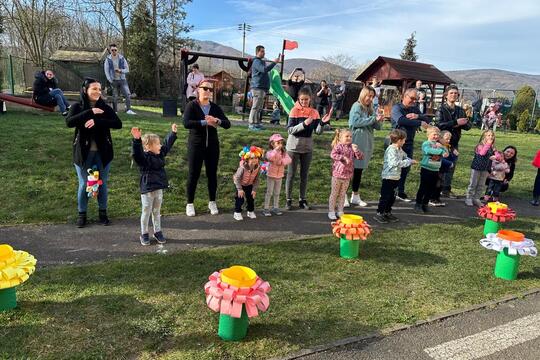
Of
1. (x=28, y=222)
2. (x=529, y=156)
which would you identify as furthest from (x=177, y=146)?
(x=529, y=156)

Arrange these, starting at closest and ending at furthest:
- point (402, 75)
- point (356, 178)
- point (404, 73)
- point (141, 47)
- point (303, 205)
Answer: point (303, 205) → point (356, 178) → point (141, 47) → point (402, 75) → point (404, 73)

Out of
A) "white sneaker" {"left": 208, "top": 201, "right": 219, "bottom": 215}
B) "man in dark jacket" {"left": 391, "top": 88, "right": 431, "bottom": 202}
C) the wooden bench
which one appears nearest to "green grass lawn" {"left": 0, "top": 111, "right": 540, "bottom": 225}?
"white sneaker" {"left": 208, "top": 201, "right": 219, "bottom": 215}

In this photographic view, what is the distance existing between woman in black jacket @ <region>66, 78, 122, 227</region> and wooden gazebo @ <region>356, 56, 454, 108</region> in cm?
2244

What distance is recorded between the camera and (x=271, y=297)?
13.1 ft

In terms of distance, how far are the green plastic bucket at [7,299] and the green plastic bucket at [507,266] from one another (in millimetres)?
5106

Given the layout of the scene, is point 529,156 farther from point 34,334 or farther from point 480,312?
point 34,334

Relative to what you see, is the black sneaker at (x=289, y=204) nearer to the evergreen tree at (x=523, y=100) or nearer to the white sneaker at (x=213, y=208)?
the white sneaker at (x=213, y=208)

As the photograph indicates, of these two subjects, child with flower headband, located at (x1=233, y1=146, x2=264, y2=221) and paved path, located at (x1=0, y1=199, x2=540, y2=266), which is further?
child with flower headband, located at (x1=233, y1=146, x2=264, y2=221)

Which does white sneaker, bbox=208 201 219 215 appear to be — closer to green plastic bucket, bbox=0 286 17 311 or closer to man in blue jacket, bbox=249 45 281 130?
green plastic bucket, bbox=0 286 17 311

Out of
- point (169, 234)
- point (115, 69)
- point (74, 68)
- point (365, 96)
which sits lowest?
point (169, 234)

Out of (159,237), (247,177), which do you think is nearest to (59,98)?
(247,177)

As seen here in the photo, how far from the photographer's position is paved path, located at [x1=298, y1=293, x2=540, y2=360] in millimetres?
3268

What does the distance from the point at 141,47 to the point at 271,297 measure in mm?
24275

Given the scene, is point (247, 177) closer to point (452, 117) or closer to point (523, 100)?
point (452, 117)
